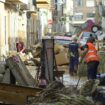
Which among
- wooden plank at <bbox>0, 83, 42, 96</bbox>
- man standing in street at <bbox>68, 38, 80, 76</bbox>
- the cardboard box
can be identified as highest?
wooden plank at <bbox>0, 83, 42, 96</bbox>

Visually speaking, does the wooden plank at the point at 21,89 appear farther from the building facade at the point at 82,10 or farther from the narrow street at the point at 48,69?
the building facade at the point at 82,10

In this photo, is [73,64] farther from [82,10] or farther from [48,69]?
[82,10]

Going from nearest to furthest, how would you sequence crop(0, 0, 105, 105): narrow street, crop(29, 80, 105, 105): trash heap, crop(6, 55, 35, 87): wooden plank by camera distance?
crop(29, 80, 105, 105): trash heap, crop(0, 0, 105, 105): narrow street, crop(6, 55, 35, 87): wooden plank

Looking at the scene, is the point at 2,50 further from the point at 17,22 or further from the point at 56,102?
the point at 56,102

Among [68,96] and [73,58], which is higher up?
[68,96]

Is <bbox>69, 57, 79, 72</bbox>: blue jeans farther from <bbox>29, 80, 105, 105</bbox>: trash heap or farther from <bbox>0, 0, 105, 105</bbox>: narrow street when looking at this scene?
<bbox>29, 80, 105, 105</bbox>: trash heap

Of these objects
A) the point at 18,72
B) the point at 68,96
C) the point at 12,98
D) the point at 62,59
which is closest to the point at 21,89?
the point at 12,98

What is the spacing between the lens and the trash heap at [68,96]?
8.84 m

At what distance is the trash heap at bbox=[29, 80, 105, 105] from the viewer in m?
8.84

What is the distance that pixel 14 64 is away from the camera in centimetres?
1275

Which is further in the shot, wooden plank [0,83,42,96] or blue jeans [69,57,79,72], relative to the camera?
blue jeans [69,57,79,72]

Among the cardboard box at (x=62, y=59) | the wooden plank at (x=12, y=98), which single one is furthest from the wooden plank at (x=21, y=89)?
the cardboard box at (x=62, y=59)

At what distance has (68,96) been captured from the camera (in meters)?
9.15

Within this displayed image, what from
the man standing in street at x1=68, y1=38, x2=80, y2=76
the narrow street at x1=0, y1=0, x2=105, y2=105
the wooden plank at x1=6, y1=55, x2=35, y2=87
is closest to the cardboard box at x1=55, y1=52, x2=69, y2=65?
the narrow street at x1=0, y1=0, x2=105, y2=105
